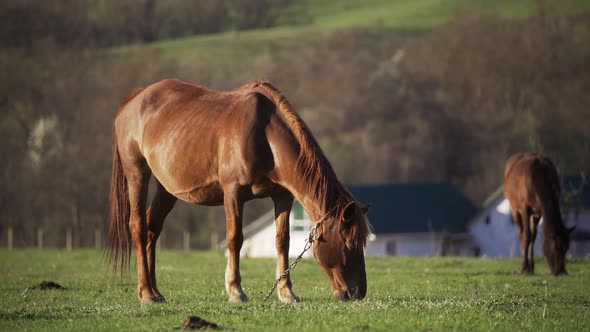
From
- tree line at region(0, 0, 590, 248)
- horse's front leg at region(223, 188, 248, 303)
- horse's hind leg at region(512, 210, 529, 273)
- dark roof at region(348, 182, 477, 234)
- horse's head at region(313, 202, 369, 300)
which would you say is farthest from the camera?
dark roof at region(348, 182, 477, 234)

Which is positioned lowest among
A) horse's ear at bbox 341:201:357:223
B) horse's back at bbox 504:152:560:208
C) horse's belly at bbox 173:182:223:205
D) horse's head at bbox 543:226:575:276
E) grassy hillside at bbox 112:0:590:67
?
horse's head at bbox 543:226:575:276

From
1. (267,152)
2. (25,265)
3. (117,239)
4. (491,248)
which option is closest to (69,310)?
(117,239)

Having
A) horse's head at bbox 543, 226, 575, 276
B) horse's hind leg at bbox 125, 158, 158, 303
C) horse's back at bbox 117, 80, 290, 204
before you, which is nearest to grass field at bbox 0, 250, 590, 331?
horse's hind leg at bbox 125, 158, 158, 303

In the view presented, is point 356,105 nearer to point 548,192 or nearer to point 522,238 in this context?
point 522,238

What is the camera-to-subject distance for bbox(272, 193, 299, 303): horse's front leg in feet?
42.3

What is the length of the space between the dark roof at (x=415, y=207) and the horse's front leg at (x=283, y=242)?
5465cm

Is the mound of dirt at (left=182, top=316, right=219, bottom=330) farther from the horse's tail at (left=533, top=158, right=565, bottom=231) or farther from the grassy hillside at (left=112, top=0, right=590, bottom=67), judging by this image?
the grassy hillside at (left=112, top=0, right=590, bottom=67)

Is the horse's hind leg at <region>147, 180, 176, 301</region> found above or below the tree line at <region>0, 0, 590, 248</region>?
below

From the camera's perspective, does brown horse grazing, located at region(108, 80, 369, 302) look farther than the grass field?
Yes

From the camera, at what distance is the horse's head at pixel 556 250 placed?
70.8ft

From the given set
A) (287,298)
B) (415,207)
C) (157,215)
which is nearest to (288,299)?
(287,298)

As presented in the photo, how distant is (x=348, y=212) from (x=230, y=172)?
6.13 feet

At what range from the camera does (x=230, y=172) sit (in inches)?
498

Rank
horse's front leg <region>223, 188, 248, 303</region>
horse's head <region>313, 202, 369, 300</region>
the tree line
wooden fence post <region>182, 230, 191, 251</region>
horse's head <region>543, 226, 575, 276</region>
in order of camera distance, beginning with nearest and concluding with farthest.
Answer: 1. horse's head <region>313, 202, 369, 300</region>
2. horse's front leg <region>223, 188, 248, 303</region>
3. horse's head <region>543, 226, 575, 276</region>
4. wooden fence post <region>182, 230, 191, 251</region>
5. the tree line
